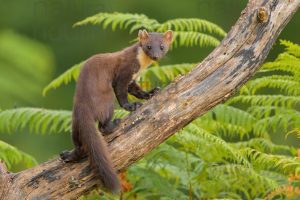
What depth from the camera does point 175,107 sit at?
6.52 meters

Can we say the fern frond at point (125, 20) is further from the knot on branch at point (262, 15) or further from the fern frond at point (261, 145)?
the knot on branch at point (262, 15)

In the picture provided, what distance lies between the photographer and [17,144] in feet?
46.0

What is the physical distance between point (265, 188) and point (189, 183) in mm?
713

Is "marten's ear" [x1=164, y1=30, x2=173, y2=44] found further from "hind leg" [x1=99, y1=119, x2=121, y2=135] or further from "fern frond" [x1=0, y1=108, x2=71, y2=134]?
"hind leg" [x1=99, y1=119, x2=121, y2=135]

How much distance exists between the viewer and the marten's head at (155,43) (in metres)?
7.84

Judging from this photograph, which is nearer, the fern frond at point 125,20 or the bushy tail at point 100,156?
the bushy tail at point 100,156

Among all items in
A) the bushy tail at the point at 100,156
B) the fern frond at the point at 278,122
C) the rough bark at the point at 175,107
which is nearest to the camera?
the bushy tail at the point at 100,156

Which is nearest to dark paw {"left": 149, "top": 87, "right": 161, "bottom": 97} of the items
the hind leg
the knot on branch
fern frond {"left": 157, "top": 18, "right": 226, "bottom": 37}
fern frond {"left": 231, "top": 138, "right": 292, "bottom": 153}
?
the hind leg

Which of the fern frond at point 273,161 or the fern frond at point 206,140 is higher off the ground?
the fern frond at point 206,140

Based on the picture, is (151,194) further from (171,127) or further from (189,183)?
(171,127)

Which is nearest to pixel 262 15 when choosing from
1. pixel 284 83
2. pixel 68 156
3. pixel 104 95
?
pixel 284 83

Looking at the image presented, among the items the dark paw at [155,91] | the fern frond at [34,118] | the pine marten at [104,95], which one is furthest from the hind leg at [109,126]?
the fern frond at [34,118]

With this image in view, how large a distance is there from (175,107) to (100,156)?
2.24ft

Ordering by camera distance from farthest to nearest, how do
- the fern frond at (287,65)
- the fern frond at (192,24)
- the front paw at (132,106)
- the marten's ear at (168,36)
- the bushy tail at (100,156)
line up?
the fern frond at (192,24)
the marten's ear at (168,36)
the fern frond at (287,65)
the front paw at (132,106)
the bushy tail at (100,156)
